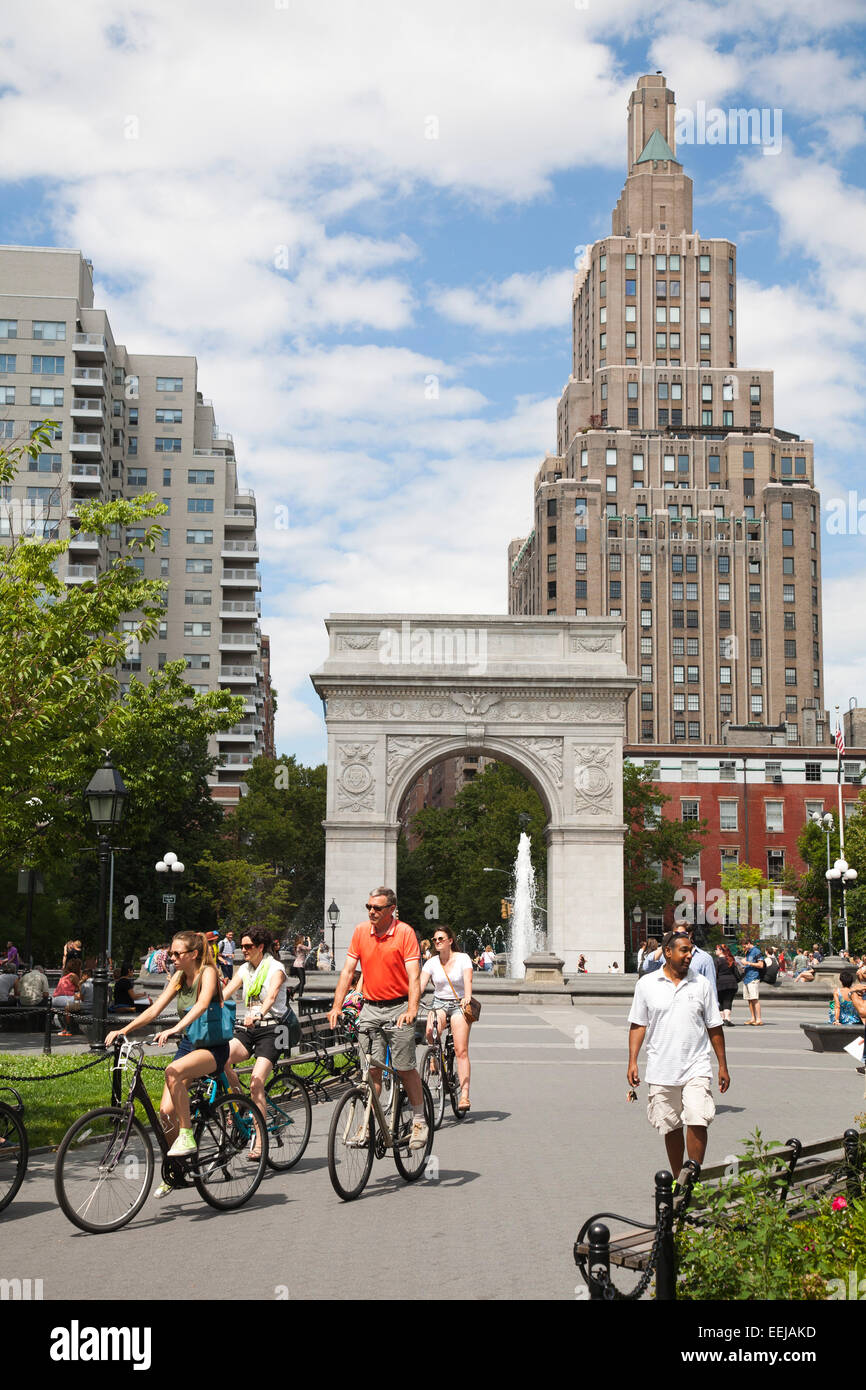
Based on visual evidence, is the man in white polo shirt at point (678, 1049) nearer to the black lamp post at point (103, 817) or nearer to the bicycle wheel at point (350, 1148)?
the bicycle wheel at point (350, 1148)

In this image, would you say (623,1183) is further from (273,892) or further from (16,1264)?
(273,892)

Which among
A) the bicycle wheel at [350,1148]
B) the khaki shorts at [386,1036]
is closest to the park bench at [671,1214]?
A: the bicycle wheel at [350,1148]

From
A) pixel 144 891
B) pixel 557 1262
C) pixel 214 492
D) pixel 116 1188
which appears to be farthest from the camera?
pixel 214 492

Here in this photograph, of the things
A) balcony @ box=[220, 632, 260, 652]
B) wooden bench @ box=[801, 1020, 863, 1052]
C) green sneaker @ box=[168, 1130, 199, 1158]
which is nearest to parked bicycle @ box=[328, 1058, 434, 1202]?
green sneaker @ box=[168, 1130, 199, 1158]

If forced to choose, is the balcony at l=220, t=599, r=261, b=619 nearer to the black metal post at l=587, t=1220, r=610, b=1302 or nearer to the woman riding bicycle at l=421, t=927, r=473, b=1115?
the woman riding bicycle at l=421, t=927, r=473, b=1115

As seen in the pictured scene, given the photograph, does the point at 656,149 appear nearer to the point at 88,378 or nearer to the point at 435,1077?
the point at 88,378

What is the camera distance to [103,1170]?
8.79 metres

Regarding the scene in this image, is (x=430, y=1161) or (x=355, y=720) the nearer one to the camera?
(x=430, y=1161)

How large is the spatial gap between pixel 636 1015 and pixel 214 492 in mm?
85862

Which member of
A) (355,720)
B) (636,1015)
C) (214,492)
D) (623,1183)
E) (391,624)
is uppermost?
(214,492)

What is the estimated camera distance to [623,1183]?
1018cm

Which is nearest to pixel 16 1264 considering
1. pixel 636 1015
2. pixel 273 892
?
pixel 636 1015

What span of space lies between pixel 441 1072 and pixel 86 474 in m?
74.2

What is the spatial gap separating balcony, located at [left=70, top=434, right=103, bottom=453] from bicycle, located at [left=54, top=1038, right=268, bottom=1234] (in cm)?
7670
